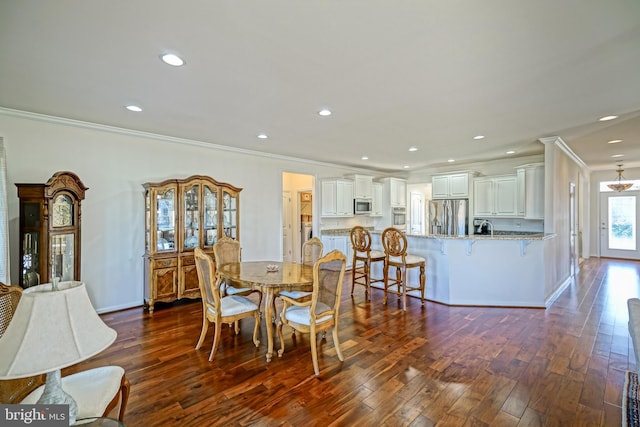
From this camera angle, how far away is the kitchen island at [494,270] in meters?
4.28

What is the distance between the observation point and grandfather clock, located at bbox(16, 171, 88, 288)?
10.5ft

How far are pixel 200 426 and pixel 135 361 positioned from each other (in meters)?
1.28

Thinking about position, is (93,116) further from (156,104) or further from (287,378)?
(287,378)

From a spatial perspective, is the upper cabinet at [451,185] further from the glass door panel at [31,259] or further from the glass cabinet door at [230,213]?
the glass door panel at [31,259]

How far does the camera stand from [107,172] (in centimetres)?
403

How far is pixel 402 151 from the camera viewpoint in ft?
18.4

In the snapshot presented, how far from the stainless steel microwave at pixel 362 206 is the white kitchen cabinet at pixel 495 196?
2.43 m

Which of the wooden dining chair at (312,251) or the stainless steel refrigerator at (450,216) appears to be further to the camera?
the stainless steel refrigerator at (450,216)

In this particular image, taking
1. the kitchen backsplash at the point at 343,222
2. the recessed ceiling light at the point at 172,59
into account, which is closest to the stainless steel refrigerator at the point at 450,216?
the kitchen backsplash at the point at 343,222

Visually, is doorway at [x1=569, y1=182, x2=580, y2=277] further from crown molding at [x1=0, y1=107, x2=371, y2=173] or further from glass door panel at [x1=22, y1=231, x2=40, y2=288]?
glass door panel at [x1=22, y1=231, x2=40, y2=288]

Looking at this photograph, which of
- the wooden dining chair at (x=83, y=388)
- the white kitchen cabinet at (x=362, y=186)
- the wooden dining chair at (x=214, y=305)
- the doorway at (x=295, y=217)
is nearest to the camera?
the wooden dining chair at (x=83, y=388)

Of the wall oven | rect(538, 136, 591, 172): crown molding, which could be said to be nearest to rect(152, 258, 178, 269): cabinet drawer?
the wall oven

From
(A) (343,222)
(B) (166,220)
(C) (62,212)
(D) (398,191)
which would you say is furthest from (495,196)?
(C) (62,212)

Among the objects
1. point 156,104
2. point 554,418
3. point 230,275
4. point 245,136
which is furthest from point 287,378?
point 245,136
